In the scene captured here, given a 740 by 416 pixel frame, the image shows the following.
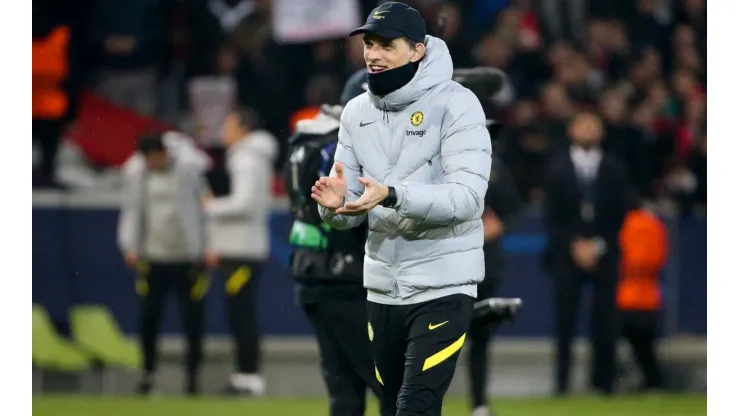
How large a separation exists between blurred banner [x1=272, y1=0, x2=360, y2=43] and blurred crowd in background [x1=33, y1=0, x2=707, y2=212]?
0.04 feet

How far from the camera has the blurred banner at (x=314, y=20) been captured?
479 inches

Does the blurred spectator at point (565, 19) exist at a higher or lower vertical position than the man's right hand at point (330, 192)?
higher

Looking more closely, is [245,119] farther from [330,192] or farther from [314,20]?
[330,192]

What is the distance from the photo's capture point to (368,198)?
5.22 m

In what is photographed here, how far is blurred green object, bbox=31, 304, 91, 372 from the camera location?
36.7ft

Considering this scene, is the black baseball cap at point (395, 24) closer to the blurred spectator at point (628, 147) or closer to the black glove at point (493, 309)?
the black glove at point (493, 309)

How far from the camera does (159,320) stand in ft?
35.3

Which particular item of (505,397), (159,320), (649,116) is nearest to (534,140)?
(649,116)

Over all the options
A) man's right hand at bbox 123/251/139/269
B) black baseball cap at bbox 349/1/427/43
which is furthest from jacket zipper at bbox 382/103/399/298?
man's right hand at bbox 123/251/139/269

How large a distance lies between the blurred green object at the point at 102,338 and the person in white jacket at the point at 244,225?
104cm

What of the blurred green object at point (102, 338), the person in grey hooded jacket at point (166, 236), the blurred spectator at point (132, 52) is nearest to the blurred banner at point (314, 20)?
the blurred spectator at point (132, 52)

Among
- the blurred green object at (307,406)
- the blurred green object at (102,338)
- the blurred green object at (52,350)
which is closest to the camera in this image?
the blurred green object at (307,406)

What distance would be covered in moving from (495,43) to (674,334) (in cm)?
305

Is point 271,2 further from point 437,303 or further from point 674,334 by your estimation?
point 437,303
